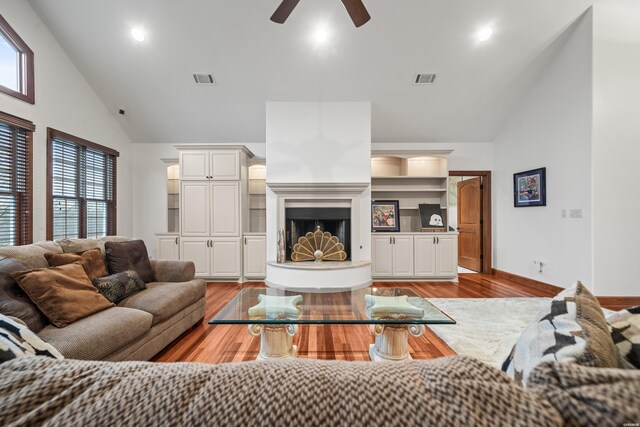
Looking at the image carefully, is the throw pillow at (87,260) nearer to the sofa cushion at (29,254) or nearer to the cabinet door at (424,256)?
the sofa cushion at (29,254)

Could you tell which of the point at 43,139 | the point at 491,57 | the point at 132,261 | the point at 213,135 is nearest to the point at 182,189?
the point at 213,135

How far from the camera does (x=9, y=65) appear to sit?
118 inches

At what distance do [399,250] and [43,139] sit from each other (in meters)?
5.36

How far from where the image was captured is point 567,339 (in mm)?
559

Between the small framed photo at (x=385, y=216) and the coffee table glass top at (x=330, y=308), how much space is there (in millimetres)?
2378

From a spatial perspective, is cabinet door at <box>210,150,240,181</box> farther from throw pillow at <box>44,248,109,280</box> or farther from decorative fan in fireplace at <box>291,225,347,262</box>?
throw pillow at <box>44,248,109,280</box>

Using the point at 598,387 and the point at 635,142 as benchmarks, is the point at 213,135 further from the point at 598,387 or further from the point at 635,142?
the point at 635,142

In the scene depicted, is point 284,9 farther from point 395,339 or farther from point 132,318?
point 395,339

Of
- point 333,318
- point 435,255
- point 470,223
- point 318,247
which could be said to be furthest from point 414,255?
point 333,318

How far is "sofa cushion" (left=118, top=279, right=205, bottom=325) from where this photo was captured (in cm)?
198

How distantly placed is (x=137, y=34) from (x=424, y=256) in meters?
5.36

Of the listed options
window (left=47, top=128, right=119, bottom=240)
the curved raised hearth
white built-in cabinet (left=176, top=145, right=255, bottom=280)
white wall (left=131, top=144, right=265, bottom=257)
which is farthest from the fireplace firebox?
window (left=47, top=128, right=119, bottom=240)

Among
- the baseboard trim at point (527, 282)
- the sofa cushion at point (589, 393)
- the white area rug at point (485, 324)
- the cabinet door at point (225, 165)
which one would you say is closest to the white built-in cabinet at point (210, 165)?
the cabinet door at point (225, 165)

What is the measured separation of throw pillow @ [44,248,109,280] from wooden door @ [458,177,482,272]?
5.76 metres
